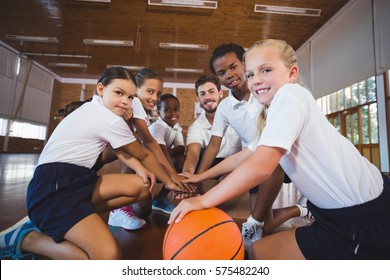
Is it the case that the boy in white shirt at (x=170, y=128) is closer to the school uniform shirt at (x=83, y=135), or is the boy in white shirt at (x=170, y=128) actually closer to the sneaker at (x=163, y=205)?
the sneaker at (x=163, y=205)

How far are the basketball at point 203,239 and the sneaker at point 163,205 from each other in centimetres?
118

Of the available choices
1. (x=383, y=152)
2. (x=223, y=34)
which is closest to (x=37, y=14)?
(x=223, y=34)

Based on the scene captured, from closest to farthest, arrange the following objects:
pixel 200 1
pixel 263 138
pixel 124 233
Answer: pixel 263 138
pixel 124 233
pixel 200 1

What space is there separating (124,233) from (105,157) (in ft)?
1.95

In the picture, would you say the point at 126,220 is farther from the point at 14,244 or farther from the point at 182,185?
the point at 14,244

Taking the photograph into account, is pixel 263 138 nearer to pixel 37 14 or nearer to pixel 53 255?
pixel 53 255

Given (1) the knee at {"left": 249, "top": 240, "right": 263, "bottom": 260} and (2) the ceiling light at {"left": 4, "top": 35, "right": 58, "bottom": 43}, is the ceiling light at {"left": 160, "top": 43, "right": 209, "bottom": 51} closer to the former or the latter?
(2) the ceiling light at {"left": 4, "top": 35, "right": 58, "bottom": 43}

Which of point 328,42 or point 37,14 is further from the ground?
point 37,14

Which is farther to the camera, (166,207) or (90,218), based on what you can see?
(166,207)

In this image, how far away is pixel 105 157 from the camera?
1.87 metres

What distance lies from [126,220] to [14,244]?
624mm

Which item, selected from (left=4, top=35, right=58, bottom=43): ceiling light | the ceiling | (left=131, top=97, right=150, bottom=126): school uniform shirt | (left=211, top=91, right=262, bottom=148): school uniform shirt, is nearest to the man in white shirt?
(left=211, top=91, right=262, bottom=148): school uniform shirt

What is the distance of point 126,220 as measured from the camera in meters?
1.67

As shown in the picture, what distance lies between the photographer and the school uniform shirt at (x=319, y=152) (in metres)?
0.87
